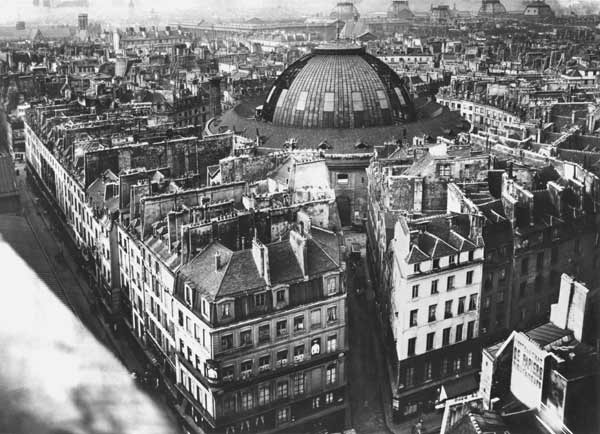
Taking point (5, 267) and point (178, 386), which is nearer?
point (178, 386)

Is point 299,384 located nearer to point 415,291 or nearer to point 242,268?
point 242,268

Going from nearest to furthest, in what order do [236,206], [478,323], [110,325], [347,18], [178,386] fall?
[178,386]
[478,323]
[236,206]
[110,325]
[347,18]

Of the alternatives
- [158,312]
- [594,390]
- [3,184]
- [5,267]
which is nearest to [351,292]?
[158,312]

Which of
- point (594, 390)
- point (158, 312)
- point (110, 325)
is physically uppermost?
point (594, 390)

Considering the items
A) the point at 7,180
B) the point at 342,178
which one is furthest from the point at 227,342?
the point at 7,180

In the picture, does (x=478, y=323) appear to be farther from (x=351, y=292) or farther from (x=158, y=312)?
(x=158, y=312)

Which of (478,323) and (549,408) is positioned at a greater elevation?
(549,408)

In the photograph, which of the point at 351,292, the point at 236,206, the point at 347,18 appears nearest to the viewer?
the point at 236,206
